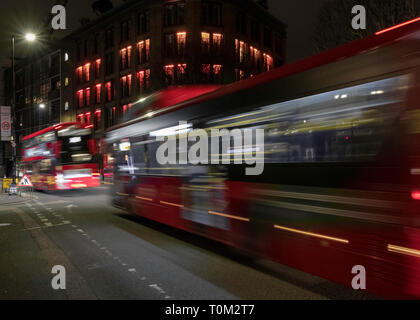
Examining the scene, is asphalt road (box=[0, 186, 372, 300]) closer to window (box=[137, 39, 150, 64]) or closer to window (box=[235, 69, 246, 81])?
window (box=[235, 69, 246, 81])

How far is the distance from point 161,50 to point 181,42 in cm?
264

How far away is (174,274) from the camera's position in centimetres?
591

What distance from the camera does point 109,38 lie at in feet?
166

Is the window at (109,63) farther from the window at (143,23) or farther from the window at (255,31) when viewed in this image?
the window at (255,31)

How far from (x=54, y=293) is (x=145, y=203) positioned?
4852 mm

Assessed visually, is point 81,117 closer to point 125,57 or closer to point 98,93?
point 98,93

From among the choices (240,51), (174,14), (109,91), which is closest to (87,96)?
(109,91)

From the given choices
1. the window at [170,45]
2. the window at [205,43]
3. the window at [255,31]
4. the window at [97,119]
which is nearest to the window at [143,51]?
the window at [170,45]

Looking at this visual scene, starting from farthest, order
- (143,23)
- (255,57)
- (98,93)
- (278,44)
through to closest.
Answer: (278,44) < (98,93) < (255,57) < (143,23)

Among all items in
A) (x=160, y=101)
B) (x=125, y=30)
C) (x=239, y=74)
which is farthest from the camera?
(x=125, y=30)

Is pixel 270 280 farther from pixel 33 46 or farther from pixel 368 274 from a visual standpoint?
pixel 33 46

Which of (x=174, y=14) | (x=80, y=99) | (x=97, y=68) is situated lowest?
(x=80, y=99)

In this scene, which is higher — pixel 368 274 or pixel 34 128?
pixel 34 128
